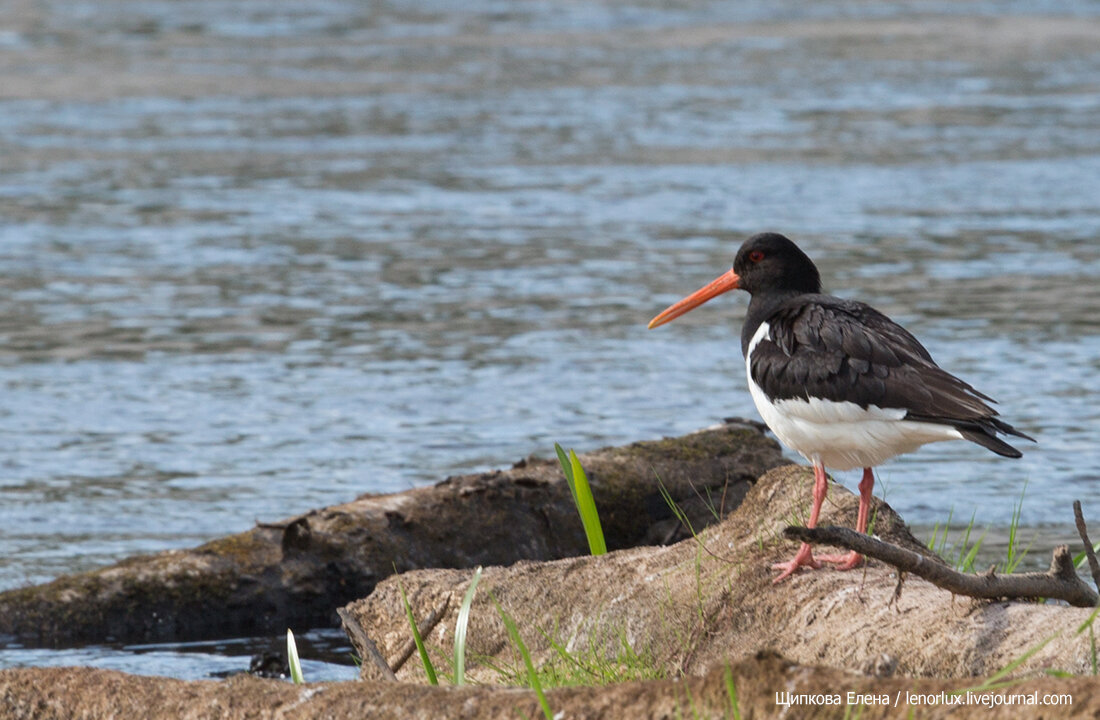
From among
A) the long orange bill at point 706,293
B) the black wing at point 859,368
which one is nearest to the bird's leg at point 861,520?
the black wing at point 859,368

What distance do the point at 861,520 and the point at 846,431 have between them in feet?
0.92

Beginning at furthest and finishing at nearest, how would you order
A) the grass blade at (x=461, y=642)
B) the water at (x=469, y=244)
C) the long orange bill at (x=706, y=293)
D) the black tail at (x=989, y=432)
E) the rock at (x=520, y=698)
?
the water at (x=469, y=244), the long orange bill at (x=706, y=293), the black tail at (x=989, y=432), the grass blade at (x=461, y=642), the rock at (x=520, y=698)

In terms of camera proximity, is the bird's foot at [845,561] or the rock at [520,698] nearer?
the rock at [520,698]

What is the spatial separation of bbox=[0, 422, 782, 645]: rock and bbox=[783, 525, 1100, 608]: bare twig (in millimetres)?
2229

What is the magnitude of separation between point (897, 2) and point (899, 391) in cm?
2863

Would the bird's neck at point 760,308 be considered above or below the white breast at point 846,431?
above

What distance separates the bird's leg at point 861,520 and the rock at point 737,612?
0.24 ft

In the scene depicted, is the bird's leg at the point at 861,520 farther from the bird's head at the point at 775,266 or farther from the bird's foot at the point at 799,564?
the bird's head at the point at 775,266

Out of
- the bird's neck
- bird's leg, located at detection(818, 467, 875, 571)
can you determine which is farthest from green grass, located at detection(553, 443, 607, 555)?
the bird's neck

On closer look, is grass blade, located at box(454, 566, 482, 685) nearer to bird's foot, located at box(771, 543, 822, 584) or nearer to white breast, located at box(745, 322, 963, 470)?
bird's foot, located at box(771, 543, 822, 584)

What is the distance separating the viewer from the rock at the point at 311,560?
20.9 feet

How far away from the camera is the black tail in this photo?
456cm

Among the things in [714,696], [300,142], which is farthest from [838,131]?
[714,696]

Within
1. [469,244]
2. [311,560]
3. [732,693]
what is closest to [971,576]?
[732,693]
